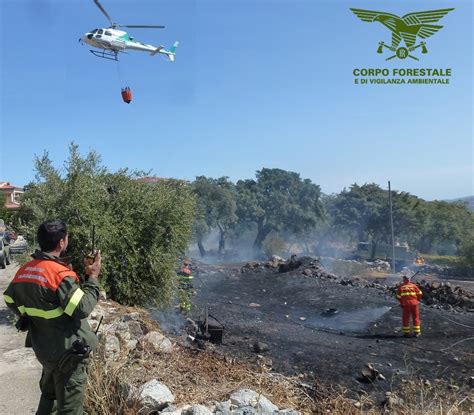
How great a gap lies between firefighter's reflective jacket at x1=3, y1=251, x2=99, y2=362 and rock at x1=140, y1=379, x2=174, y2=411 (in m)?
1.03

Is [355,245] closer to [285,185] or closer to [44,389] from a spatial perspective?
[285,185]

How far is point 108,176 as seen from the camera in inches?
360

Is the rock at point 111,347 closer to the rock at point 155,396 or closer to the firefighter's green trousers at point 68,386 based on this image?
the rock at point 155,396

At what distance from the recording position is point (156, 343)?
5758mm

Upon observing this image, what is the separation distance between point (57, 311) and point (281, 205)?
1645 inches

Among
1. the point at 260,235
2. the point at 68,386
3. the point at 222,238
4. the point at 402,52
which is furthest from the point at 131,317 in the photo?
the point at 260,235

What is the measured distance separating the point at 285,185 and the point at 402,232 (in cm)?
1296

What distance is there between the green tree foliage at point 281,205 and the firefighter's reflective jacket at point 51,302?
133 feet

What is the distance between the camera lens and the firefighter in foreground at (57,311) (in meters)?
2.88

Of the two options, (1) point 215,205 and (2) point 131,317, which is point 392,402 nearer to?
(2) point 131,317

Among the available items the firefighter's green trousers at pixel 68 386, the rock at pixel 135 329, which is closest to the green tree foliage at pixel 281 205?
the rock at pixel 135 329

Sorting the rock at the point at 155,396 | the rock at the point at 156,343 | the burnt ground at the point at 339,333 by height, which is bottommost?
the burnt ground at the point at 339,333

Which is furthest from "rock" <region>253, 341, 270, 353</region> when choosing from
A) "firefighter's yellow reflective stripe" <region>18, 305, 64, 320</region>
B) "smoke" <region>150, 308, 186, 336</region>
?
"firefighter's yellow reflective stripe" <region>18, 305, 64, 320</region>

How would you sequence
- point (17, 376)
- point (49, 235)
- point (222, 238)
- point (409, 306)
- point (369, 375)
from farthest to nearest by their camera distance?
point (222, 238) < point (409, 306) < point (369, 375) < point (17, 376) < point (49, 235)
